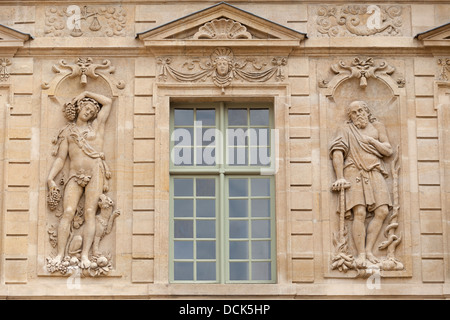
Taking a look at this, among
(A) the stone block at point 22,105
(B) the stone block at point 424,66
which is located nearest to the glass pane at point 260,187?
(B) the stone block at point 424,66

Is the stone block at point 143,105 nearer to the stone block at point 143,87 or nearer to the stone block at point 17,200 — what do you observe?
the stone block at point 143,87

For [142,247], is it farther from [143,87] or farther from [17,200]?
[143,87]

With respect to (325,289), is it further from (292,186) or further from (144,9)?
(144,9)

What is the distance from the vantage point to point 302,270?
17.5 m

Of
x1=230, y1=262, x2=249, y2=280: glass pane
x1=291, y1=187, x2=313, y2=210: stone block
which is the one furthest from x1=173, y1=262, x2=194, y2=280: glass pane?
x1=291, y1=187, x2=313, y2=210: stone block

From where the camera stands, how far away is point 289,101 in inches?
711

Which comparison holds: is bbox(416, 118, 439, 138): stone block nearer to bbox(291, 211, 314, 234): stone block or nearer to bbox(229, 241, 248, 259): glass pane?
bbox(291, 211, 314, 234): stone block

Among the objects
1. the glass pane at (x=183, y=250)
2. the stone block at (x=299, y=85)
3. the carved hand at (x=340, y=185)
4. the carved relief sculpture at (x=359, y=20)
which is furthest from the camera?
the carved relief sculpture at (x=359, y=20)

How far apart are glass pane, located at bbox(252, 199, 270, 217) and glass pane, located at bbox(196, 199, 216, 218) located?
51 cm

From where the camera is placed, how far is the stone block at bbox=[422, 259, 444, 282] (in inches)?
687

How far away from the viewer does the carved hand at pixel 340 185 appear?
1767 cm

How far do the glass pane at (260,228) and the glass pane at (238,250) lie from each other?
18cm

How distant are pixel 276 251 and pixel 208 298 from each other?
1.07 metres

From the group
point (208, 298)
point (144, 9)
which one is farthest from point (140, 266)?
point (144, 9)
